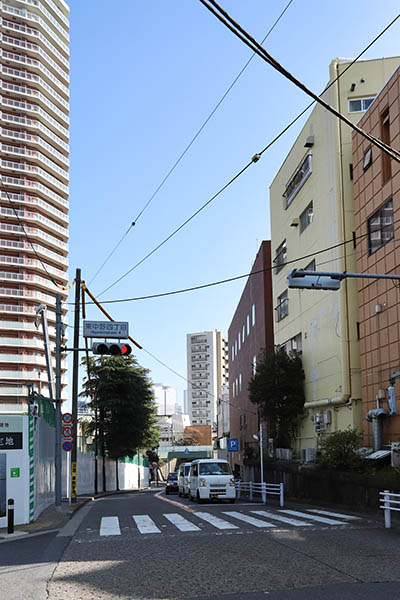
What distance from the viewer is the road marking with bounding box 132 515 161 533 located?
15438 mm

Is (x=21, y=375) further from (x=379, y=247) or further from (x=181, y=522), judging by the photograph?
(x=181, y=522)

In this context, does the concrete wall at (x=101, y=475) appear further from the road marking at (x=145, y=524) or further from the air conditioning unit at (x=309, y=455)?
the road marking at (x=145, y=524)

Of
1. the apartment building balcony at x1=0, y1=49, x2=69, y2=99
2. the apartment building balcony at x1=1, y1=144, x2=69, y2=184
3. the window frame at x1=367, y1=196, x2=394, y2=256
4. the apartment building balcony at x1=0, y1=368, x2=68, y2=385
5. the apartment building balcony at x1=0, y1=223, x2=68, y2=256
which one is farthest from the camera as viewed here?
the apartment building balcony at x1=0, y1=49, x2=69, y2=99

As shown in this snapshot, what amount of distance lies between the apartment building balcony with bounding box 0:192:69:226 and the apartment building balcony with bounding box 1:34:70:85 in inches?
820

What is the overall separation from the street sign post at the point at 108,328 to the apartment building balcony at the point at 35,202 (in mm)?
69334

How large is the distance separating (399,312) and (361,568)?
14.5 meters

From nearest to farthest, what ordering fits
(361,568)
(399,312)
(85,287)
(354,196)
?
(361,568) < (399,312) < (354,196) < (85,287)

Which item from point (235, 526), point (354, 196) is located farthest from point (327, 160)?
point (235, 526)

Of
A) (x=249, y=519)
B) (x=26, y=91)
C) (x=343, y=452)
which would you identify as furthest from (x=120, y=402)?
(x=26, y=91)

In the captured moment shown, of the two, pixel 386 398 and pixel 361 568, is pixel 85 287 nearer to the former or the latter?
pixel 386 398

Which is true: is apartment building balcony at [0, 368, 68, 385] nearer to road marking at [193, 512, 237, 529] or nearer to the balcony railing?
the balcony railing

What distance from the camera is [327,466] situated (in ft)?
80.8

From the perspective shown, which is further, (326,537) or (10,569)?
(326,537)

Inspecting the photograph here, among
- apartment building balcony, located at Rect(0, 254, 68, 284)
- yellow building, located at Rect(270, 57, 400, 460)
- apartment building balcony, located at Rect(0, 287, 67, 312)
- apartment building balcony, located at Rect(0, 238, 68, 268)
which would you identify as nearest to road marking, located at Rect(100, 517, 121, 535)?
yellow building, located at Rect(270, 57, 400, 460)
